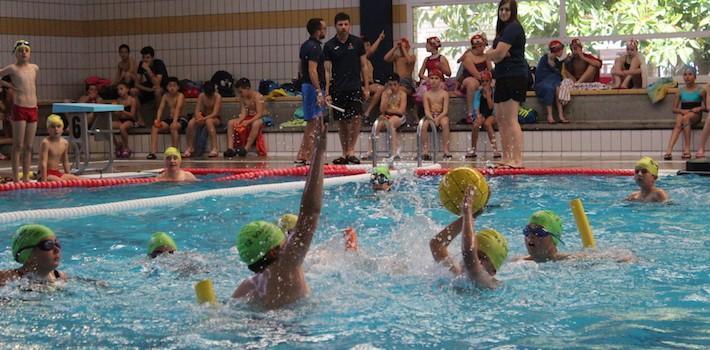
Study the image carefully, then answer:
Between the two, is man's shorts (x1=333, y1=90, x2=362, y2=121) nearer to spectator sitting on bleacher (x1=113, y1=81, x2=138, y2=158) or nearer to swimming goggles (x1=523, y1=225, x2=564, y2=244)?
spectator sitting on bleacher (x1=113, y1=81, x2=138, y2=158)

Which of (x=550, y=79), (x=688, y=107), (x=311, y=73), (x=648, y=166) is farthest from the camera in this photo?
(x=550, y=79)

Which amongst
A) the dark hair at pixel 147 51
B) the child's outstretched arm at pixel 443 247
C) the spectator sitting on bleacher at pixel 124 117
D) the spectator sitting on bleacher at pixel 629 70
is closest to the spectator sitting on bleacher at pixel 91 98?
the spectator sitting on bleacher at pixel 124 117

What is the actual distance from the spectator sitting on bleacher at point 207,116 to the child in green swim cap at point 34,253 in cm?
997

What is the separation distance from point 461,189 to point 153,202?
4882mm

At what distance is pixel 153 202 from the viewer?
9.23 meters

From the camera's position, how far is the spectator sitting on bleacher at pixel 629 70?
14680 millimetres

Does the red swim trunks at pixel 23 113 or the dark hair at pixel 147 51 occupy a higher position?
the dark hair at pixel 147 51

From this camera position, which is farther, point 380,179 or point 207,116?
point 207,116

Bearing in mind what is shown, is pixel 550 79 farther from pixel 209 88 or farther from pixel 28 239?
pixel 28 239

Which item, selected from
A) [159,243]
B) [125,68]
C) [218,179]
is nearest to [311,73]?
[218,179]

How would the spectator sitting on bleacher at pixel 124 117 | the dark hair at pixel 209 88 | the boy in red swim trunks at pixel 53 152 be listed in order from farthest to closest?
the spectator sitting on bleacher at pixel 124 117 < the dark hair at pixel 209 88 < the boy in red swim trunks at pixel 53 152

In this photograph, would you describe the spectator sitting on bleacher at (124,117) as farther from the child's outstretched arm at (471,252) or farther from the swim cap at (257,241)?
the swim cap at (257,241)

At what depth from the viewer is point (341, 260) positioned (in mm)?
6074

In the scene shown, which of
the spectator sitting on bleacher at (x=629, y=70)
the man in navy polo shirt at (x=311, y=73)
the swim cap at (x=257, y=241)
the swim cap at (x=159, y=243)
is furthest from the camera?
the spectator sitting on bleacher at (x=629, y=70)
